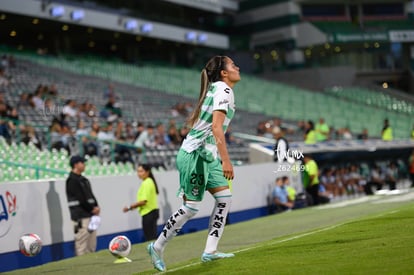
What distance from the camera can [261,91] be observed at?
50562 millimetres

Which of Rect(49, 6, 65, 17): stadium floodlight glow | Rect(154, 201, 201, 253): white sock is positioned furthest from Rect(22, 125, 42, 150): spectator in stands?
Rect(49, 6, 65, 17): stadium floodlight glow

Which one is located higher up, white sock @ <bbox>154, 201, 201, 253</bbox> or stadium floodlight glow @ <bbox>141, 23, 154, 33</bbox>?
stadium floodlight glow @ <bbox>141, 23, 154, 33</bbox>

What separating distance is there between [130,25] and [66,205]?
34.6 m

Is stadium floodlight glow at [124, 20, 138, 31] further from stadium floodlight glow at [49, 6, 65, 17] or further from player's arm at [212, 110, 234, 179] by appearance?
player's arm at [212, 110, 234, 179]

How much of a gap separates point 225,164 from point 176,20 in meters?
48.5

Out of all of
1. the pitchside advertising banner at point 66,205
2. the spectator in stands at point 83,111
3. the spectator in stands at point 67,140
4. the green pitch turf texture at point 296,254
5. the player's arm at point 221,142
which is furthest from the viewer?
the spectator in stands at point 83,111

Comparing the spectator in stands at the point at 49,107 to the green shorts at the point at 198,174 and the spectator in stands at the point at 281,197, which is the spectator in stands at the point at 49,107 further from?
the green shorts at the point at 198,174

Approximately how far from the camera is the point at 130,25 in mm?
50406

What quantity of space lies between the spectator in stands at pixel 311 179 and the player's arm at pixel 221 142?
15.1 metres

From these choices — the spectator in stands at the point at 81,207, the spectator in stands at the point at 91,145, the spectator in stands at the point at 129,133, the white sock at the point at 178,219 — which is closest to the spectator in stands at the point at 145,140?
the spectator in stands at the point at 129,133

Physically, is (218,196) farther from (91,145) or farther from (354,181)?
(354,181)

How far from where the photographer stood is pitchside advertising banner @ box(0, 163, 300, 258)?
15164 mm

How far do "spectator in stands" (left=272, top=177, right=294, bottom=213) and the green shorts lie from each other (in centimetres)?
1455

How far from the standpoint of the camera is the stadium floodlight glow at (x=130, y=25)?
165ft
